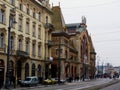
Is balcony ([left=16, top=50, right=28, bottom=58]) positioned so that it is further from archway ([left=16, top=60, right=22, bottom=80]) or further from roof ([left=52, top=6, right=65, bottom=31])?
roof ([left=52, top=6, right=65, bottom=31])

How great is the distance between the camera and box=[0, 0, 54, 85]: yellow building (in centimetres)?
6050

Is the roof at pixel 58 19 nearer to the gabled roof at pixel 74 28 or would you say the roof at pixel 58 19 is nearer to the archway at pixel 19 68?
the gabled roof at pixel 74 28

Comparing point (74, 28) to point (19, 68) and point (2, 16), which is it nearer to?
point (19, 68)

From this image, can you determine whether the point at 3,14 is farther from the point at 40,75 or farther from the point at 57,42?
the point at 57,42

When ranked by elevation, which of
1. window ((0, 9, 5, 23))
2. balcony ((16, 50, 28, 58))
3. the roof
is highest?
the roof

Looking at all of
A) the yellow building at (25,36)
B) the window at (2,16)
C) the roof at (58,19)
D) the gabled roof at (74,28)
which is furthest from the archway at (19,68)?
the gabled roof at (74,28)

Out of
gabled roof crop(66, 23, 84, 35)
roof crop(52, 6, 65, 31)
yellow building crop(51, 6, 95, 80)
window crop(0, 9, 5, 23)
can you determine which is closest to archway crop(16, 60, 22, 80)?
window crop(0, 9, 5, 23)

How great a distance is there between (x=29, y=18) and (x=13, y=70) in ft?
40.9

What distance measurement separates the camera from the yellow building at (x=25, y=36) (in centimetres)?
6050

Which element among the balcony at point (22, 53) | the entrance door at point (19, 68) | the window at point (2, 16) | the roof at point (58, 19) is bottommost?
the entrance door at point (19, 68)

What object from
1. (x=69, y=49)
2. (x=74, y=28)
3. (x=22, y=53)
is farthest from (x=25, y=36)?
(x=74, y=28)

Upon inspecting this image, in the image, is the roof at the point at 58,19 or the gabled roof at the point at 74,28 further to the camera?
the gabled roof at the point at 74,28

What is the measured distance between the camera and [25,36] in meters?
69.6

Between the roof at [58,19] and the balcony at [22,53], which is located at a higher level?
the roof at [58,19]
